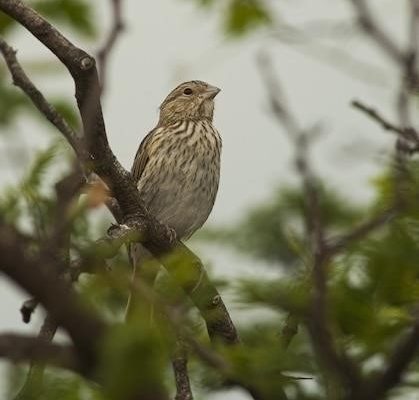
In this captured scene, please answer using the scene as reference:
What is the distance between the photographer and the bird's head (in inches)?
346

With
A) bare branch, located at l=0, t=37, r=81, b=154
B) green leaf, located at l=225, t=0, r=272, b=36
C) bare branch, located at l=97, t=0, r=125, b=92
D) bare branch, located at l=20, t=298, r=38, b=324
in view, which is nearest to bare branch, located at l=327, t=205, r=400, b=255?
bare branch, located at l=97, t=0, r=125, b=92

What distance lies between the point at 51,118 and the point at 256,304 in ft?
4.36

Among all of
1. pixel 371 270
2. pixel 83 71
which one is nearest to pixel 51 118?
pixel 83 71

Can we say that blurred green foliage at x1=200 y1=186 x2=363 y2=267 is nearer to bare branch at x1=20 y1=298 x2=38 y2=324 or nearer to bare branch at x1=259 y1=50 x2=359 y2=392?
bare branch at x1=20 y1=298 x2=38 y2=324

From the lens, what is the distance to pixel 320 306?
4.97 ft

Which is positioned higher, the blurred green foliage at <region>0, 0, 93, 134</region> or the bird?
the bird

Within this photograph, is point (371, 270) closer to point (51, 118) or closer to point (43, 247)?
point (43, 247)

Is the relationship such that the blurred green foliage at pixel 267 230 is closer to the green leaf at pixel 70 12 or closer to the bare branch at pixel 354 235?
the green leaf at pixel 70 12

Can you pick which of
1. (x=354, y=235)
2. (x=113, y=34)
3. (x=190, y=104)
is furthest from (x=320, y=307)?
(x=190, y=104)

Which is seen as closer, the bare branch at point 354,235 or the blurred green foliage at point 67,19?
the bare branch at point 354,235

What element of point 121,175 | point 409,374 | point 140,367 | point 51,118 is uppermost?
point 121,175

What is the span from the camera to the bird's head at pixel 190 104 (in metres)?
8.80

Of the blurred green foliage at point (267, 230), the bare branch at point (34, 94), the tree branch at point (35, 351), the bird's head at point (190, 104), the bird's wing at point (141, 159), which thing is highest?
the bird's head at point (190, 104)

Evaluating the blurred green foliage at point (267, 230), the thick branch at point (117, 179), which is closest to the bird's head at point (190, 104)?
the blurred green foliage at point (267, 230)
